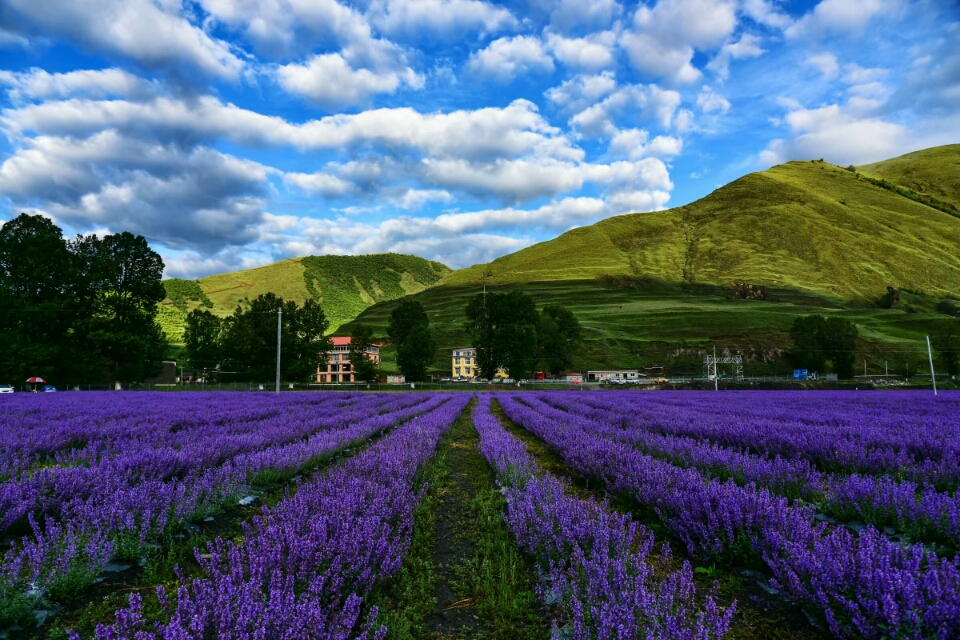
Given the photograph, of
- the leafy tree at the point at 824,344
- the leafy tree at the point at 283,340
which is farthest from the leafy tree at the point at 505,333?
the leafy tree at the point at 824,344

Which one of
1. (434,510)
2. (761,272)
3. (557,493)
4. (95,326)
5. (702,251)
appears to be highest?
(702,251)

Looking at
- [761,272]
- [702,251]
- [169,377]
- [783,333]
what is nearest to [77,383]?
[169,377]

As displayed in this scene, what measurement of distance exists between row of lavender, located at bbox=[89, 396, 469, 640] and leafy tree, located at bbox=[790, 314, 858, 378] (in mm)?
91615

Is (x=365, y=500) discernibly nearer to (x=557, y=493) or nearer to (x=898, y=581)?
(x=557, y=493)

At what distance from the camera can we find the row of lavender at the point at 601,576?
1844 mm

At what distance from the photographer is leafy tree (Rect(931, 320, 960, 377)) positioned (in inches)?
2864

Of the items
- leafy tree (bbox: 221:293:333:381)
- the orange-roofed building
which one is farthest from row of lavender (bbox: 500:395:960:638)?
the orange-roofed building

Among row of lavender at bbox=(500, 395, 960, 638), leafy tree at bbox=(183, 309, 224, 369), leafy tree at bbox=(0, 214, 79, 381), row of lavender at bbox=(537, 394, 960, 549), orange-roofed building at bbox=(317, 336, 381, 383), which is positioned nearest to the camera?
row of lavender at bbox=(500, 395, 960, 638)

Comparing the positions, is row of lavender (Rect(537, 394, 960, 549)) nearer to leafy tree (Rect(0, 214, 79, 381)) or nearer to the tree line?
the tree line

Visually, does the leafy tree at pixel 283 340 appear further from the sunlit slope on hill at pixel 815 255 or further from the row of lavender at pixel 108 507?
the sunlit slope on hill at pixel 815 255

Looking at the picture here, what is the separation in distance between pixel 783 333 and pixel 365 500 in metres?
115

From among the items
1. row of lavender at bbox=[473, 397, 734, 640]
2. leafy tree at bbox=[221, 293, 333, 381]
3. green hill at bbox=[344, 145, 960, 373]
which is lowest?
row of lavender at bbox=[473, 397, 734, 640]

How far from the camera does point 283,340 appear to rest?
45781 mm

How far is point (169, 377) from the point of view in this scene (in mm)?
63969
